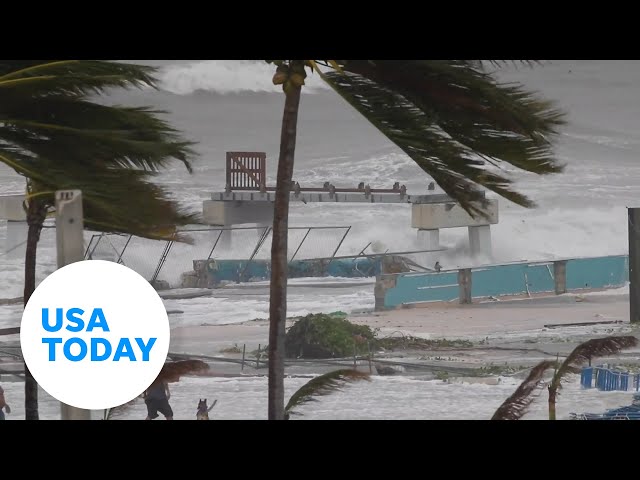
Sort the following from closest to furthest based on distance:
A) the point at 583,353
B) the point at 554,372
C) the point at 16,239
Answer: the point at 583,353, the point at 554,372, the point at 16,239

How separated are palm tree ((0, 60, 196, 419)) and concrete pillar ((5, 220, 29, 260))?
0.33m

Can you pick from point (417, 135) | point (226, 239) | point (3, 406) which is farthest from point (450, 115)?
point (3, 406)

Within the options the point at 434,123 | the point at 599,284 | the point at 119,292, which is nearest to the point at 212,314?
the point at 434,123

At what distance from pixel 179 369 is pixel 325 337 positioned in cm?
120

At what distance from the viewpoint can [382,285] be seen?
8133 mm

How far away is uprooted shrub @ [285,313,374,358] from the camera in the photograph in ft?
25.6

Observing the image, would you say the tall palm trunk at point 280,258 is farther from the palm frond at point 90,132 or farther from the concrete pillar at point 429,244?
the concrete pillar at point 429,244

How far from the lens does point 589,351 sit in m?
7.24

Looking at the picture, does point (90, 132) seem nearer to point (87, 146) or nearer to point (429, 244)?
point (87, 146)

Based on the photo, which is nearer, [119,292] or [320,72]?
[119,292]
